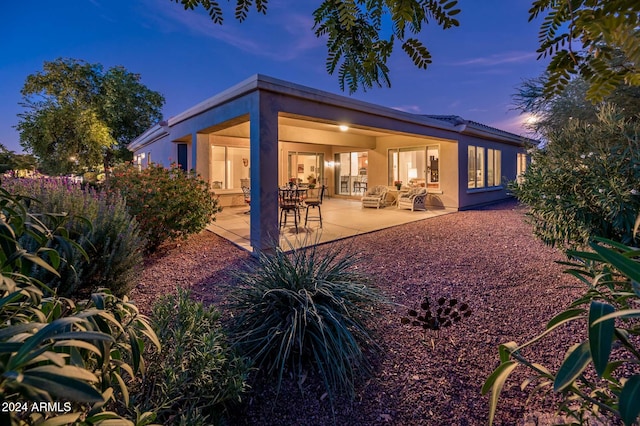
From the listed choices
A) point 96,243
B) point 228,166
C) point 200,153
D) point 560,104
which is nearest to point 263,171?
point 96,243

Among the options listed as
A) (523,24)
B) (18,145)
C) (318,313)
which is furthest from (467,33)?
(18,145)

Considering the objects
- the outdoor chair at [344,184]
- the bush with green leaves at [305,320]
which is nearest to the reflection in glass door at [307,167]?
the outdoor chair at [344,184]

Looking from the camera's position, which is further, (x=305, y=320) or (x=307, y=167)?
(x=307, y=167)

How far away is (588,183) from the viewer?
3588 millimetres

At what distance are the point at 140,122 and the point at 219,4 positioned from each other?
1046 inches

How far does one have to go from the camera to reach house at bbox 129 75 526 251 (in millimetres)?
5949

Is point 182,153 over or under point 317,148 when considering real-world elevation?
→ under

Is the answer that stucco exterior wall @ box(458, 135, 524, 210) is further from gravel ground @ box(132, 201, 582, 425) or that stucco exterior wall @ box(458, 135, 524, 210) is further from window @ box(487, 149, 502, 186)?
gravel ground @ box(132, 201, 582, 425)

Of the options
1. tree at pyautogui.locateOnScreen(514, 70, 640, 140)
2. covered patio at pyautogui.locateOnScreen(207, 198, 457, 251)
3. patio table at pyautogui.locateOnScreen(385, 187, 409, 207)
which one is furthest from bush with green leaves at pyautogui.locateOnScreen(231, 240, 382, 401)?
patio table at pyautogui.locateOnScreen(385, 187, 409, 207)

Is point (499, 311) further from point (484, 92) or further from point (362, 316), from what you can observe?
point (484, 92)

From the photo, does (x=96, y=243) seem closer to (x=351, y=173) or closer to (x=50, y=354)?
(x=50, y=354)

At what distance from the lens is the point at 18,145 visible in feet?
60.1

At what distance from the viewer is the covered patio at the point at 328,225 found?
6.86 m

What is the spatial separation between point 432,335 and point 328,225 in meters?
5.74
